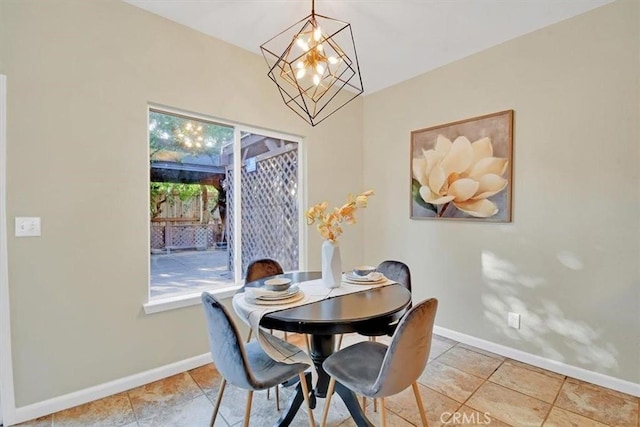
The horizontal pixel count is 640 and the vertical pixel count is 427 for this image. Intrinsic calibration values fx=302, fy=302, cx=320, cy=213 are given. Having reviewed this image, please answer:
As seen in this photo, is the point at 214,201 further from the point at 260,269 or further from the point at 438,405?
the point at 438,405

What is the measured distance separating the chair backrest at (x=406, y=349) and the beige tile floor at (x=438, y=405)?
670 millimetres

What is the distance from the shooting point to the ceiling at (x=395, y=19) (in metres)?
2.11

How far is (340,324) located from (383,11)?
2159 millimetres

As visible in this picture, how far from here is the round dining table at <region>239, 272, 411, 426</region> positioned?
1346mm

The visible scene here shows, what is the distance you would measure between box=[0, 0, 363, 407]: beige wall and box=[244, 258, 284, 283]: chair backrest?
55cm

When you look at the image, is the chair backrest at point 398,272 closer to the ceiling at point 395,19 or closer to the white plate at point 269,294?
the white plate at point 269,294

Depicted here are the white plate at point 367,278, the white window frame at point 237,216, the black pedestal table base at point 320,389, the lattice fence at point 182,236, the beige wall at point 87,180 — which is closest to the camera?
the black pedestal table base at point 320,389

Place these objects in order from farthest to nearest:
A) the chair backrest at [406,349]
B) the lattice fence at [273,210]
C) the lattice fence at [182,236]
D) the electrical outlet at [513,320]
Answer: the lattice fence at [273,210] < the electrical outlet at [513,320] < the lattice fence at [182,236] < the chair backrest at [406,349]

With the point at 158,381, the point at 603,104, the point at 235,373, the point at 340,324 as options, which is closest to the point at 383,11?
the point at 603,104

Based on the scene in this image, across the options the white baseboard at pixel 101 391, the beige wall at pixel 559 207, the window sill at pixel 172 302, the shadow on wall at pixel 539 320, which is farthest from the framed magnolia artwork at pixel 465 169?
the white baseboard at pixel 101 391

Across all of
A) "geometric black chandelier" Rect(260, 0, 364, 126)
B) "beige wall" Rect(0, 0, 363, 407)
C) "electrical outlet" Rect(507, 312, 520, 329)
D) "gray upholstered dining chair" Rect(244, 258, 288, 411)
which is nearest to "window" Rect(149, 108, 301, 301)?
"beige wall" Rect(0, 0, 363, 407)

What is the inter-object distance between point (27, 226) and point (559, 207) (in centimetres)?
358

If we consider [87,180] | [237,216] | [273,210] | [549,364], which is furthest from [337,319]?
[549,364]

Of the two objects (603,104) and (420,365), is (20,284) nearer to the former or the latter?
(420,365)
